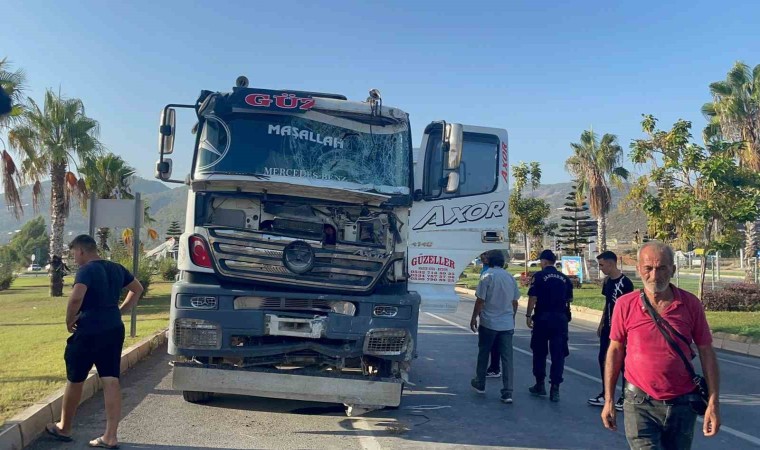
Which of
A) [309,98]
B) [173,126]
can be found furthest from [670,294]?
[173,126]

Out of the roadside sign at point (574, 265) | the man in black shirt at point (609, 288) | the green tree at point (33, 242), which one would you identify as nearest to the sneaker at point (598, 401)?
the man in black shirt at point (609, 288)

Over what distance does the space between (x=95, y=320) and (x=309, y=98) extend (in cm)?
297

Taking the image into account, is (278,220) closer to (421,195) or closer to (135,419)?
(421,195)

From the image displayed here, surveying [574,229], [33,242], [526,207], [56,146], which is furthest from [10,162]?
[33,242]

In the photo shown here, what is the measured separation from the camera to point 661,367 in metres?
3.75

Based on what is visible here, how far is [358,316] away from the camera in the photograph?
6.31 meters

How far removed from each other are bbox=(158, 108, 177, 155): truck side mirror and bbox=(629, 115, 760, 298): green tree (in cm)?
1464

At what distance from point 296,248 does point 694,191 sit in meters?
16.0

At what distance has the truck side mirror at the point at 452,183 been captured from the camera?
7.12 metres

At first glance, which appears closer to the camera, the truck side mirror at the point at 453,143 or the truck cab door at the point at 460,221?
the truck side mirror at the point at 453,143

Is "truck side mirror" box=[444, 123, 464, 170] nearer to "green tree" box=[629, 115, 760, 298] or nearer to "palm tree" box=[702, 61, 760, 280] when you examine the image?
"green tree" box=[629, 115, 760, 298]

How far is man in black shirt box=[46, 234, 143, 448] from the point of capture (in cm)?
556

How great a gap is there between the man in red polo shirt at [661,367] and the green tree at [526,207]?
109ft

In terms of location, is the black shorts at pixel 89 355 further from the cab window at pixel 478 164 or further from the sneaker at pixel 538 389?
the sneaker at pixel 538 389
